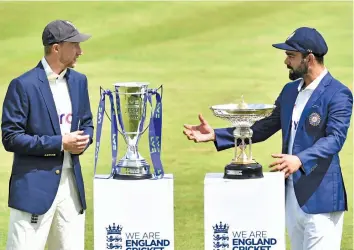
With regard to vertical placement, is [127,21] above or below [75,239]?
above

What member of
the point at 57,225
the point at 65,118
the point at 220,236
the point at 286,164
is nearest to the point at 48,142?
the point at 65,118

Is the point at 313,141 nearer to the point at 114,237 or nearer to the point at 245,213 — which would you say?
the point at 245,213

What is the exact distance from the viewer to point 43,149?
6.83 meters

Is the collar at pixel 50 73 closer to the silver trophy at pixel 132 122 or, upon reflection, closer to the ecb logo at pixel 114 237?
the silver trophy at pixel 132 122

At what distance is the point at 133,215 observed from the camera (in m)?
6.84

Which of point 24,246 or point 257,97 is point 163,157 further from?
point 24,246

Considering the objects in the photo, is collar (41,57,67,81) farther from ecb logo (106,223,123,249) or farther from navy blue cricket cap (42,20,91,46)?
ecb logo (106,223,123,249)

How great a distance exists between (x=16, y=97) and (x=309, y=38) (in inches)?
74.7

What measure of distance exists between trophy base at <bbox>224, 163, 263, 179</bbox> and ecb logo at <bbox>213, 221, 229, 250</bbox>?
1.01ft

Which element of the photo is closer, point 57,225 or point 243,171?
point 243,171

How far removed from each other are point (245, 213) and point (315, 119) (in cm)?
76

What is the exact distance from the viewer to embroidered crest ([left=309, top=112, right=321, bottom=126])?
275 inches

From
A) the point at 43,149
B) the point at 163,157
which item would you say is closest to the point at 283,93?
the point at 43,149

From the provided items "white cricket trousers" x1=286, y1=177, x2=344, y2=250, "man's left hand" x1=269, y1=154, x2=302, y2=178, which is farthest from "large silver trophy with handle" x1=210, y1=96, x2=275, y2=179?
"white cricket trousers" x1=286, y1=177, x2=344, y2=250
